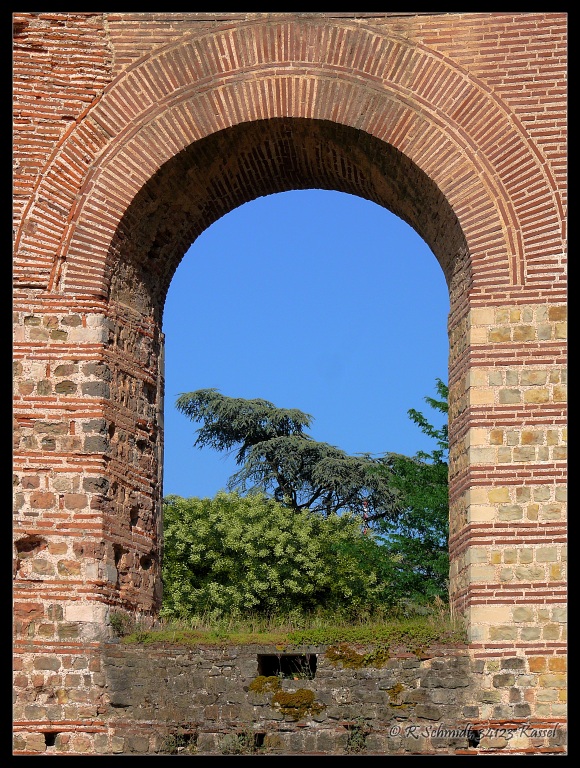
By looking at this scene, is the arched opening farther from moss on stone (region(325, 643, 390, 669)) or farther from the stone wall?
moss on stone (region(325, 643, 390, 669))

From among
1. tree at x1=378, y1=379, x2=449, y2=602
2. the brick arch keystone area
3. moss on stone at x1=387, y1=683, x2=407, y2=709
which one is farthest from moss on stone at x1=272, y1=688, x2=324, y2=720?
tree at x1=378, y1=379, x2=449, y2=602

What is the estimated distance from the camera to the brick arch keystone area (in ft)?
33.6

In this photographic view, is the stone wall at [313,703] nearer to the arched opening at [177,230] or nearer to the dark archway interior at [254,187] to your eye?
the arched opening at [177,230]

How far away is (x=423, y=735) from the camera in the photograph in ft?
32.6

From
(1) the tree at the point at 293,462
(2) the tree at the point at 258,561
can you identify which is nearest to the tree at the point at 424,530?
(2) the tree at the point at 258,561

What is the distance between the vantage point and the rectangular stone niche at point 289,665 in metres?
10.3

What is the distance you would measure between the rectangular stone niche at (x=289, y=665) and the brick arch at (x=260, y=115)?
3.49 metres

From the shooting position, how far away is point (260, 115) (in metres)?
11.0

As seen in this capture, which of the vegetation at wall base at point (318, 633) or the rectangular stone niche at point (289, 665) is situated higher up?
the vegetation at wall base at point (318, 633)

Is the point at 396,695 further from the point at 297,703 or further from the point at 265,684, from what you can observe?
the point at 265,684

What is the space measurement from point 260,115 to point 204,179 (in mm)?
981

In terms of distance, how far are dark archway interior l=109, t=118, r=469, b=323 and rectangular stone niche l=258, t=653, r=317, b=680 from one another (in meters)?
3.49

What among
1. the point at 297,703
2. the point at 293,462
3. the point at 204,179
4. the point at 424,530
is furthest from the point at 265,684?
the point at 293,462

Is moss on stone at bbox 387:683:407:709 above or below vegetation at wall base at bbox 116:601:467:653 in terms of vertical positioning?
below
